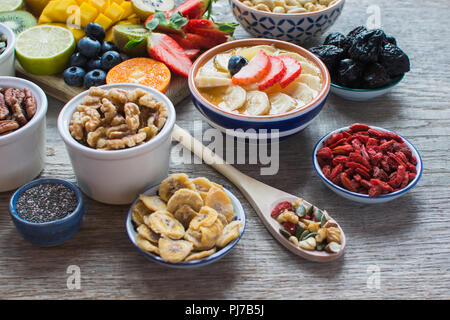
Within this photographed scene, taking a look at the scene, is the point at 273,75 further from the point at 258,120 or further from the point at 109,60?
the point at 109,60

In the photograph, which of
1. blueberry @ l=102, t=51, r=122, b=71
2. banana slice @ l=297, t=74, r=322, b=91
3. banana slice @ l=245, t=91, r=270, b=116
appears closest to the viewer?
banana slice @ l=245, t=91, r=270, b=116

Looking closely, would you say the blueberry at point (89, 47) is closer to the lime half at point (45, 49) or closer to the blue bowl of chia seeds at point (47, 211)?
the lime half at point (45, 49)

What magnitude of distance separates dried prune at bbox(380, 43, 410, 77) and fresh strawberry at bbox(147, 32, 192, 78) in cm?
77

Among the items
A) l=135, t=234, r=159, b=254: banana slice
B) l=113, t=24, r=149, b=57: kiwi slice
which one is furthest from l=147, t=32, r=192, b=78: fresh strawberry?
l=135, t=234, r=159, b=254: banana slice

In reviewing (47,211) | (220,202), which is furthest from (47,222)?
(220,202)

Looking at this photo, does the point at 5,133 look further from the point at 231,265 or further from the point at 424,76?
the point at 424,76

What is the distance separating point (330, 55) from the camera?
195 centimetres

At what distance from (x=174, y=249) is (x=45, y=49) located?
3.73 feet

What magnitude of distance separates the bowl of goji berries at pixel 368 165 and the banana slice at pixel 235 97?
30 centimetres

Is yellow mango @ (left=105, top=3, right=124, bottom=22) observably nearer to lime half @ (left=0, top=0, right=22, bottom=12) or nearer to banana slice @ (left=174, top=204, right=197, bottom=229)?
lime half @ (left=0, top=0, right=22, bottom=12)

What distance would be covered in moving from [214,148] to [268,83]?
1.02ft

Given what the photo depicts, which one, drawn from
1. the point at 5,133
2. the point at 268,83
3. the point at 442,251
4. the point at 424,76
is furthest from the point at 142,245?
the point at 424,76

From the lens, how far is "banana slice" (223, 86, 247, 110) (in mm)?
1668

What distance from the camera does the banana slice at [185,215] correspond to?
1.41 metres
